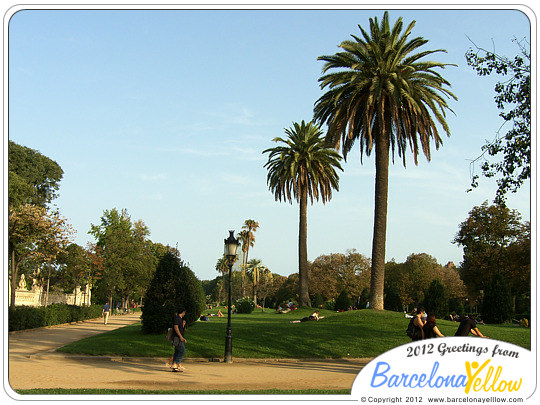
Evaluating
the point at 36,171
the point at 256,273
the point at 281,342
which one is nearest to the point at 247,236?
the point at 256,273

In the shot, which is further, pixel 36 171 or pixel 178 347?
pixel 36 171

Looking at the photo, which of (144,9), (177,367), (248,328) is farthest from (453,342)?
(248,328)

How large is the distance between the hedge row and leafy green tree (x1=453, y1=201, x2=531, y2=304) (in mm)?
40187

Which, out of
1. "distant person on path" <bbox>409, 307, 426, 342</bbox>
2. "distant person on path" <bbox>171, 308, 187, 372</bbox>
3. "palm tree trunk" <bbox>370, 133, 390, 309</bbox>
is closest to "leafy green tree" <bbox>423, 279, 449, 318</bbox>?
"palm tree trunk" <bbox>370, 133, 390, 309</bbox>

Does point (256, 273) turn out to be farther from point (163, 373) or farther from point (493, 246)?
point (163, 373)

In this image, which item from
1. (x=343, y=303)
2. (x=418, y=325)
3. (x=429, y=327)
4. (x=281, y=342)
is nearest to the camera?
(x=429, y=327)

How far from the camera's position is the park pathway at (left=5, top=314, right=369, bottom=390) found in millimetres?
13195

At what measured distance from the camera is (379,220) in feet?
99.4

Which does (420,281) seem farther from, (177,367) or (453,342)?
(453,342)

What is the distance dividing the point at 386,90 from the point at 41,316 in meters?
25.8

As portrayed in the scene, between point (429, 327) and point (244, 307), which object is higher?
point (429, 327)

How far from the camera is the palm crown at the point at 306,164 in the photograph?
51156 mm

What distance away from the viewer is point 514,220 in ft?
189

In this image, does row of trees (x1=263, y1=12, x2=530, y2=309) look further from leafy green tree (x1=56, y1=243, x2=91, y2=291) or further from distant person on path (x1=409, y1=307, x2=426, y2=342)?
leafy green tree (x1=56, y1=243, x2=91, y2=291)
